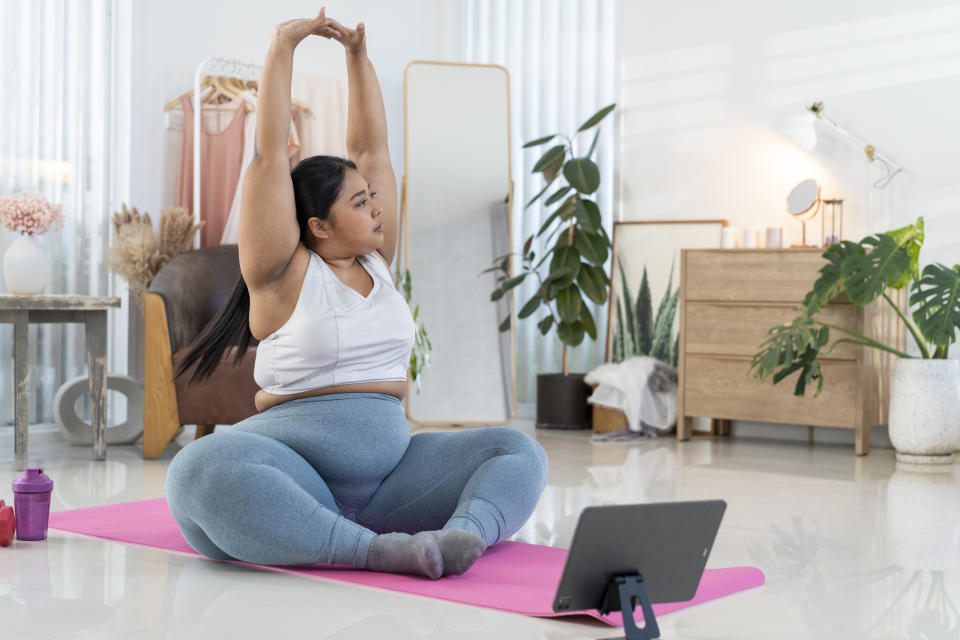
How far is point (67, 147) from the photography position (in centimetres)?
478

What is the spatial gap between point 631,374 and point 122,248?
8.09 ft

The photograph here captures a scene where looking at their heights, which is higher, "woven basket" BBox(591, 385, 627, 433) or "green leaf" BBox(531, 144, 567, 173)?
"green leaf" BBox(531, 144, 567, 173)

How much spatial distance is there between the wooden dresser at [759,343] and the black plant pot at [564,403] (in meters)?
0.62

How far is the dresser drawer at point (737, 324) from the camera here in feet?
15.4

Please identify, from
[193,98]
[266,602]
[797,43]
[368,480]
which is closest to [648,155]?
[797,43]

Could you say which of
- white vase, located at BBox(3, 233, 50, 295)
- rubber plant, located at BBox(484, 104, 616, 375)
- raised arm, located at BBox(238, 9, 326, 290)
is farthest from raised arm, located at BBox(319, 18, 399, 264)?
rubber plant, located at BBox(484, 104, 616, 375)

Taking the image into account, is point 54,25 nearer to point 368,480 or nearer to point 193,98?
point 193,98

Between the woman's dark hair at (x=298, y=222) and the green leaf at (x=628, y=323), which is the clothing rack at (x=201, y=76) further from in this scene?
the woman's dark hair at (x=298, y=222)

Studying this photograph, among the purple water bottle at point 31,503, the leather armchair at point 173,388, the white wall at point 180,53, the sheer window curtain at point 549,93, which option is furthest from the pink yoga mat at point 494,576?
the sheer window curtain at point 549,93

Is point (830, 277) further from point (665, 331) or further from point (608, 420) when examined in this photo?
point (608, 420)

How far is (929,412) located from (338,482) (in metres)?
2.99

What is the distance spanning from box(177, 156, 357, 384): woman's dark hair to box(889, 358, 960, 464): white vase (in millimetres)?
2959

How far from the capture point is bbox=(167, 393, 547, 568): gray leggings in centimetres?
201

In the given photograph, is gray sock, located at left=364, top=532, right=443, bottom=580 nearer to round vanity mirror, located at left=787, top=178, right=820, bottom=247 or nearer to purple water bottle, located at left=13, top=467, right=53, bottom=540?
purple water bottle, located at left=13, top=467, right=53, bottom=540
